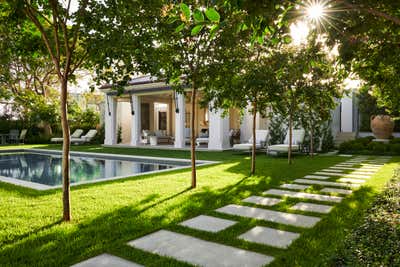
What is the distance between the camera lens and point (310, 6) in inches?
98.6

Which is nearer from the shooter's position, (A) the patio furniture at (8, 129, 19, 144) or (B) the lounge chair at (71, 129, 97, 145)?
(B) the lounge chair at (71, 129, 97, 145)

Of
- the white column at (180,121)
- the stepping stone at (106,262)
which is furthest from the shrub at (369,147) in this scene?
the stepping stone at (106,262)

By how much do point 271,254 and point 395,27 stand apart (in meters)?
2.89

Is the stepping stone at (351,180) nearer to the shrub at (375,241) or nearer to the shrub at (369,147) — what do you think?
the shrub at (375,241)

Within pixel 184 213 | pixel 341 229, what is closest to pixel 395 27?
pixel 341 229

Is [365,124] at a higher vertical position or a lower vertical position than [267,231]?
higher

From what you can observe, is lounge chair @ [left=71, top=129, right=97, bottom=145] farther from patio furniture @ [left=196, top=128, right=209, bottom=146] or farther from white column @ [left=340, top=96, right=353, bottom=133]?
white column @ [left=340, top=96, right=353, bottom=133]

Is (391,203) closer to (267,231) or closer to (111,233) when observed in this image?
(267,231)

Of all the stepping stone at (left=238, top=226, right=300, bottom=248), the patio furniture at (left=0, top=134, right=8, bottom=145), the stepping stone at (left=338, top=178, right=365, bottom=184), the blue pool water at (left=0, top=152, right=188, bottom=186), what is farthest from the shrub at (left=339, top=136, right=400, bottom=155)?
the patio furniture at (left=0, top=134, right=8, bottom=145)

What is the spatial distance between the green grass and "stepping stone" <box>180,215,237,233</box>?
132mm

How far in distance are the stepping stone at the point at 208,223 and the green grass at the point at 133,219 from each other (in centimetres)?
13

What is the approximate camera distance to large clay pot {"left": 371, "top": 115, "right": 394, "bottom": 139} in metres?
15.6

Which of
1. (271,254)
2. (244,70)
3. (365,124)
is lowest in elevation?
(271,254)

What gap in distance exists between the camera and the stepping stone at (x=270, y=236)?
10.7 feet
